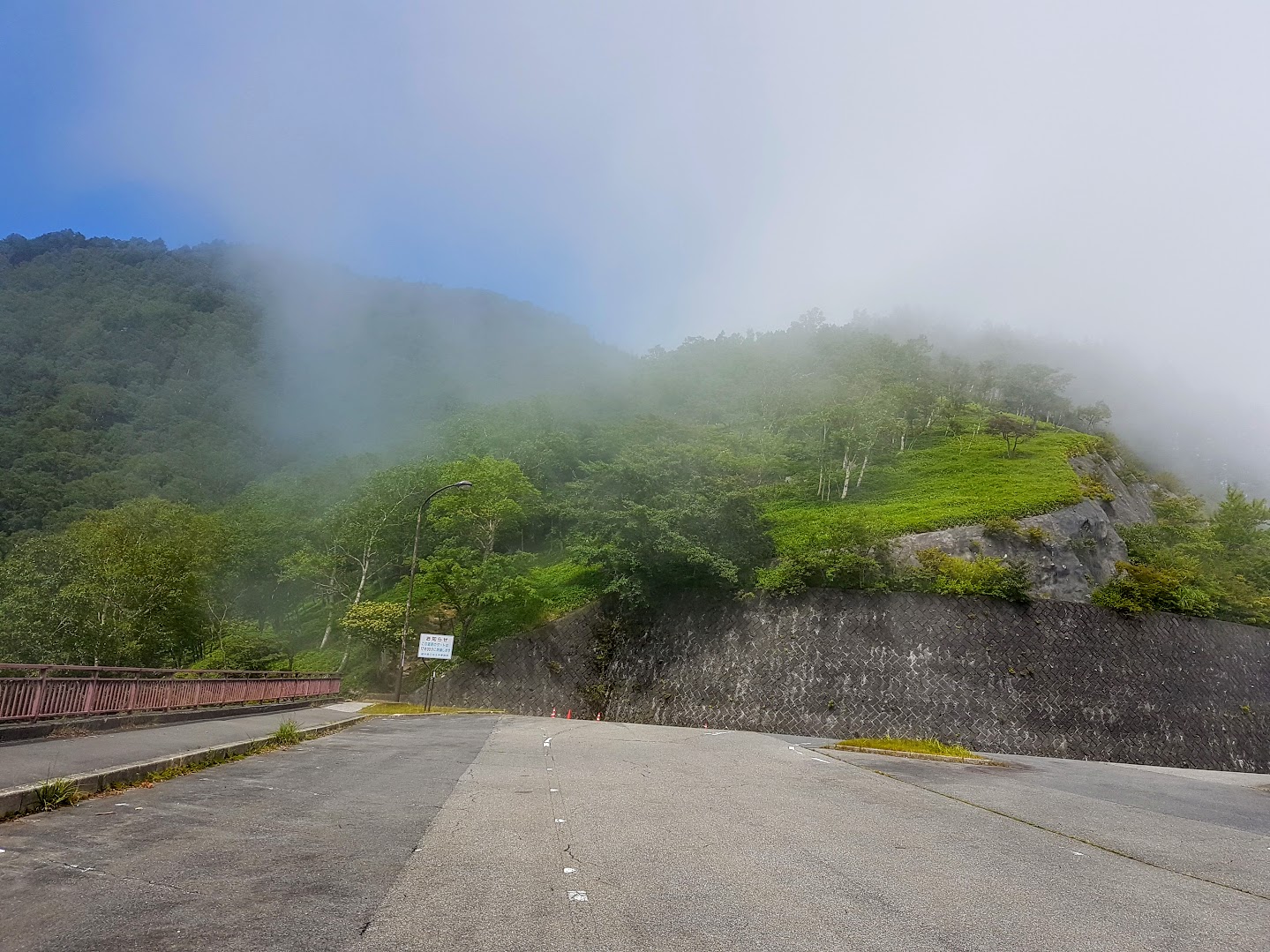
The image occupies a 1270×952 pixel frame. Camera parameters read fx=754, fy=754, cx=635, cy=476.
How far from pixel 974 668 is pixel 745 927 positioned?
28.5 metres

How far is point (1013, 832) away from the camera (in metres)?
8.23

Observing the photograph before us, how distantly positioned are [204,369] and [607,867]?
411 feet

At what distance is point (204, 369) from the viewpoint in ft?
367

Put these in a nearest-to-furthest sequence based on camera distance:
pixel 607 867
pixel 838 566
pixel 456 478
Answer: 1. pixel 607 867
2. pixel 838 566
3. pixel 456 478

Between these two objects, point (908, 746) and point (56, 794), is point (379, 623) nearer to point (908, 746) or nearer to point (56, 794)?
point (908, 746)

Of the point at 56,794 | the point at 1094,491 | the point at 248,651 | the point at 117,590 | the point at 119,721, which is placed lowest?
the point at 248,651

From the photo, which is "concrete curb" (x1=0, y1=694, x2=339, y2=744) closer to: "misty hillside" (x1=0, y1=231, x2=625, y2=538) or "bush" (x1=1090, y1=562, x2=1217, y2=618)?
"bush" (x1=1090, y1=562, x2=1217, y2=618)

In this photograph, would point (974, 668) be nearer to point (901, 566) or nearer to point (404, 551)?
point (901, 566)

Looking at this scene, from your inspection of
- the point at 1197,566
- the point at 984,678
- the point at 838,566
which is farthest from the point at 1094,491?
the point at 838,566

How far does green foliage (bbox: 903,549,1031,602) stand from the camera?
30.9 m

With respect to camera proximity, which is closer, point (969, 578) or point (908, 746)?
point (908, 746)

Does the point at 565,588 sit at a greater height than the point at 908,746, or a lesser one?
greater

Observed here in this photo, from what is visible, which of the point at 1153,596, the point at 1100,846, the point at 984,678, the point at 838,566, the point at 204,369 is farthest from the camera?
the point at 204,369

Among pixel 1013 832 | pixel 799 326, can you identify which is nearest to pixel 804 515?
pixel 1013 832
